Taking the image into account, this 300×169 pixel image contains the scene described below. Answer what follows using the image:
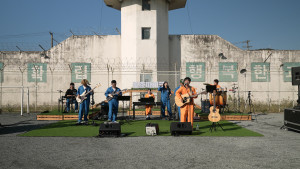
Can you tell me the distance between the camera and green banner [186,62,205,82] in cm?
2223

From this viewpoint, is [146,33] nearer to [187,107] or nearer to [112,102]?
[112,102]

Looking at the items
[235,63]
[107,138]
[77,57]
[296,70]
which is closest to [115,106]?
[107,138]

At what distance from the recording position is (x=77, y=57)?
74.3 feet

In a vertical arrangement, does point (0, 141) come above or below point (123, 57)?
below

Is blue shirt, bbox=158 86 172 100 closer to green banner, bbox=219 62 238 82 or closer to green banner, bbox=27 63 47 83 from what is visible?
green banner, bbox=219 62 238 82

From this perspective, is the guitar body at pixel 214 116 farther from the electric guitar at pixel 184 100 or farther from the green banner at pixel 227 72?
the green banner at pixel 227 72

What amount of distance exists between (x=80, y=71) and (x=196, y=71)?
10.1 m

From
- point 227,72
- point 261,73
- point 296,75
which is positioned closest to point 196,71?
point 227,72

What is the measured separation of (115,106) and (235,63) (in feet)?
50.5

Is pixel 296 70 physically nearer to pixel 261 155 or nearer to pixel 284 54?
pixel 261 155

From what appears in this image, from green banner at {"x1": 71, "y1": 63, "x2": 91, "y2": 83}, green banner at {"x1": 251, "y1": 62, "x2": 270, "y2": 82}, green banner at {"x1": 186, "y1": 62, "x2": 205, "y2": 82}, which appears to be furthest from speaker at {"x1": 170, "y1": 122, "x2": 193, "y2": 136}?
green banner at {"x1": 251, "y1": 62, "x2": 270, "y2": 82}

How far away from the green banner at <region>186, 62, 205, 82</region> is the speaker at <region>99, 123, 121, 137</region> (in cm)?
1479

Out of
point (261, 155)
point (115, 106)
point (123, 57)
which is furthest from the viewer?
point (123, 57)

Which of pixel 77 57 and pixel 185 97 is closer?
pixel 185 97
